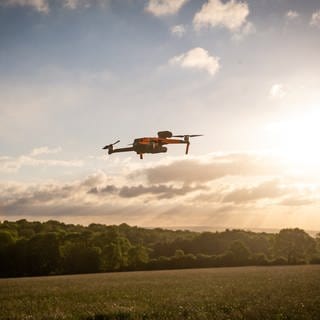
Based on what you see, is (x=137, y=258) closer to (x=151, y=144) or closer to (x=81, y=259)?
(x=81, y=259)

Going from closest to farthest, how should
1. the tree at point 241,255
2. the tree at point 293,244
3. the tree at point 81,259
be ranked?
the tree at point 81,259 < the tree at point 241,255 < the tree at point 293,244

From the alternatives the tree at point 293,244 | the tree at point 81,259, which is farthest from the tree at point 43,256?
the tree at point 293,244

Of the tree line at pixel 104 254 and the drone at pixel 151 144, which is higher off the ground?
the drone at pixel 151 144

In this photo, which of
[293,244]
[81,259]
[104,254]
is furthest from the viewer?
[293,244]

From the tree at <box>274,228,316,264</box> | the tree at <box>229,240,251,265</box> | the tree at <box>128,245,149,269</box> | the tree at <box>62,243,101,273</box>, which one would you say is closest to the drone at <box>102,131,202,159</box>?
the tree at <box>62,243,101,273</box>

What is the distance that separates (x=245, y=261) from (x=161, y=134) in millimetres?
89587

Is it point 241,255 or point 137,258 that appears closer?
point 137,258

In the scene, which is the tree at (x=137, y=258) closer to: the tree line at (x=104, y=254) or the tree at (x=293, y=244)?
the tree line at (x=104, y=254)

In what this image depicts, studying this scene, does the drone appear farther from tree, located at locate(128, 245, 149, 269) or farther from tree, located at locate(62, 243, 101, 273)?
tree, located at locate(128, 245, 149, 269)

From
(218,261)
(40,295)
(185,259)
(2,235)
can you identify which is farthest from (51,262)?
(40,295)

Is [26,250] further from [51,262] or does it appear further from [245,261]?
[245,261]

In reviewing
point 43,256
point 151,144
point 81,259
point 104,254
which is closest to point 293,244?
point 104,254

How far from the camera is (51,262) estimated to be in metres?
93.6

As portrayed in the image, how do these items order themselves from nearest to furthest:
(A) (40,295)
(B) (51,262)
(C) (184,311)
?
(C) (184,311), (A) (40,295), (B) (51,262)
